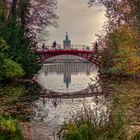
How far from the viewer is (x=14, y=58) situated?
1702 inches

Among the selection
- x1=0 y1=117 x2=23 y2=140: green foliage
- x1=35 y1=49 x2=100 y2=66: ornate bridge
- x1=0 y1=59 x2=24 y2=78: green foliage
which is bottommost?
x1=0 y1=117 x2=23 y2=140: green foliage

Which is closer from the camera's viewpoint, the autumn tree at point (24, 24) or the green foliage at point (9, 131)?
the green foliage at point (9, 131)

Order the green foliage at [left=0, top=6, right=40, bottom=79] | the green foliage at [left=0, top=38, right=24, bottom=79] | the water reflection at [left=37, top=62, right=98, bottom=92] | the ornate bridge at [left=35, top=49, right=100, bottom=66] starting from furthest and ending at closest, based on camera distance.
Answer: the ornate bridge at [left=35, top=49, right=100, bottom=66] < the water reflection at [left=37, top=62, right=98, bottom=92] < the green foliage at [left=0, top=6, right=40, bottom=79] < the green foliage at [left=0, top=38, right=24, bottom=79]

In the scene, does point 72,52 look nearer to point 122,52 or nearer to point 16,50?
point 122,52

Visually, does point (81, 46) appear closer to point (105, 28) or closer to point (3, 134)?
point (105, 28)

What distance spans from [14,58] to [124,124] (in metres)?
31.1

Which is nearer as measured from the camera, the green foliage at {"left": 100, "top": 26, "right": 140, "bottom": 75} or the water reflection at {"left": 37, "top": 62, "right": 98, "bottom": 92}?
the water reflection at {"left": 37, "top": 62, "right": 98, "bottom": 92}

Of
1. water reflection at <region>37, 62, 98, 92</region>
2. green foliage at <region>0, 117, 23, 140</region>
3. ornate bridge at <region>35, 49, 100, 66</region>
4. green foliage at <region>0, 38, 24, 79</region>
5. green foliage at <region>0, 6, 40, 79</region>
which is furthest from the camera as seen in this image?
ornate bridge at <region>35, 49, 100, 66</region>

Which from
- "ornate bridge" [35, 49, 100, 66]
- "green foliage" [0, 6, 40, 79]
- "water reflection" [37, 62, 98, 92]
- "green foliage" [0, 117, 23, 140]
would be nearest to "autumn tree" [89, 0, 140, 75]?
"water reflection" [37, 62, 98, 92]

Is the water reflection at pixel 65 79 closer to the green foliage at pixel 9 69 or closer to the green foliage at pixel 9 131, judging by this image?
the green foliage at pixel 9 69

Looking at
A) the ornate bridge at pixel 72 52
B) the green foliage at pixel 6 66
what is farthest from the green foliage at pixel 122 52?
the green foliage at pixel 6 66

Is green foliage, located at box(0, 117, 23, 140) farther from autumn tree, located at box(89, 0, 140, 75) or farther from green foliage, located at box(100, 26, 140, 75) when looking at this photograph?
green foliage, located at box(100, 26, 140, 75)

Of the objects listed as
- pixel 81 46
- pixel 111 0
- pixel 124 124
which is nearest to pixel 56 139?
pixel 124 124

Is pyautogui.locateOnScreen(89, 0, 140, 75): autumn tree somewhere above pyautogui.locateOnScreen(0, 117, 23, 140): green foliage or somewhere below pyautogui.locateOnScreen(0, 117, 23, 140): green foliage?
above
